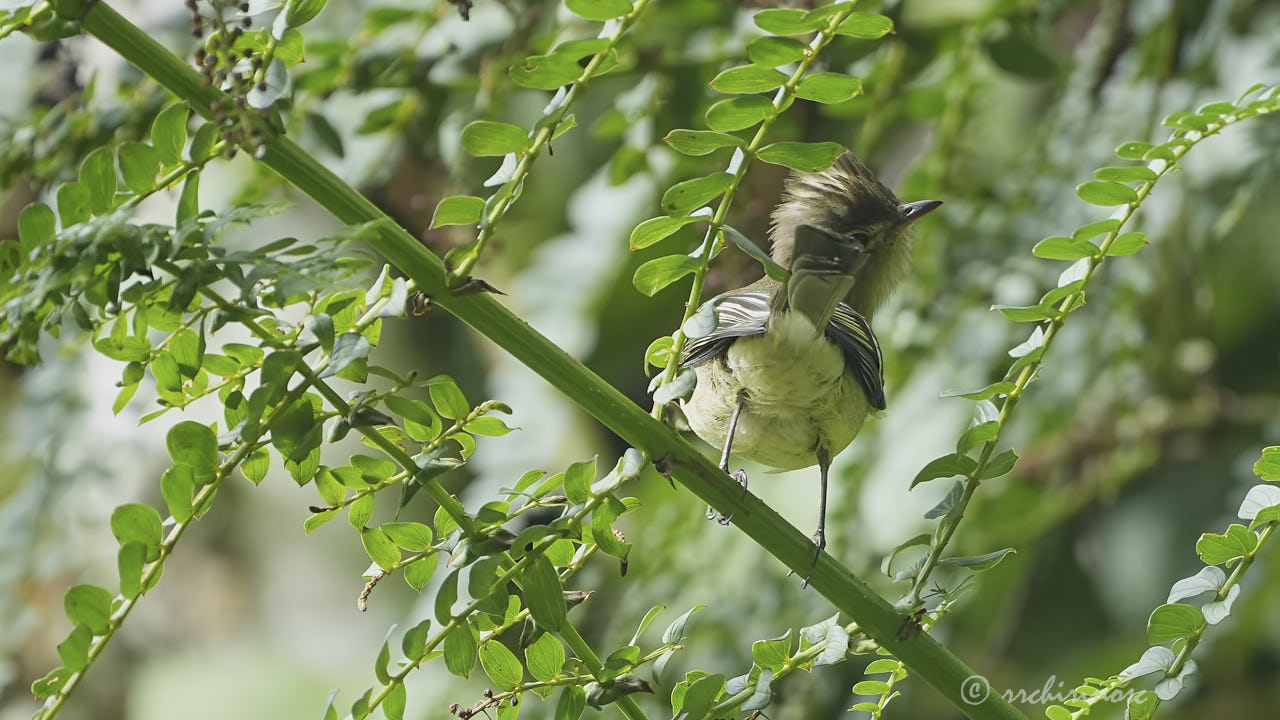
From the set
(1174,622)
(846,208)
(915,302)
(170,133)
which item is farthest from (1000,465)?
(915,302)

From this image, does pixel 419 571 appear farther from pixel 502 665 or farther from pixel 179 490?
pixel 179 490

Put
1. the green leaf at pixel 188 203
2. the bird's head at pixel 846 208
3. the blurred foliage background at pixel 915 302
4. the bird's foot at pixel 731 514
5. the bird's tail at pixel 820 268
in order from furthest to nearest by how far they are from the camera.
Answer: the blurred foliage background at pixel 915 302, the bird's head at pixel 846 208, the bird's tail at pixel 820 268, the bird's foot at pixel 731 514, the green leaf at pixel 188 203

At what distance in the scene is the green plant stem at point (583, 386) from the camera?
37.2 inches

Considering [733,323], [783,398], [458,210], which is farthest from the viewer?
[783,398]

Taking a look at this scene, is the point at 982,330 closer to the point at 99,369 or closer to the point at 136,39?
the point at 136,39

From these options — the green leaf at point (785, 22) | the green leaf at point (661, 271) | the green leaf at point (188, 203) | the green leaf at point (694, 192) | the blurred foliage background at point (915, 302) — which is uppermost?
the green leaf at point (188, 203)

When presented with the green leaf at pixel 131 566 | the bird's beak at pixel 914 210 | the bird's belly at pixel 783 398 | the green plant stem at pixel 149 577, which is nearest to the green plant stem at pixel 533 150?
the green plant stem at pixel 149 577

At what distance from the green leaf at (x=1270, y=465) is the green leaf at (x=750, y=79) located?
21.5 inches

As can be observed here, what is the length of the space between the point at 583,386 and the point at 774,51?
334 mm

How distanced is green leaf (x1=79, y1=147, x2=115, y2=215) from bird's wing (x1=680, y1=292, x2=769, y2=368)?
835 millimetres

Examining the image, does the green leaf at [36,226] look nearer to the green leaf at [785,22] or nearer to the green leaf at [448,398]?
the green leaf at [448,398]

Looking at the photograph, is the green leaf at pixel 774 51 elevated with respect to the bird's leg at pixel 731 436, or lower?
elevated

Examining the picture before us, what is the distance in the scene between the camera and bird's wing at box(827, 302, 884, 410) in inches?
70.6

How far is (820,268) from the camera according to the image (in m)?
1.38
